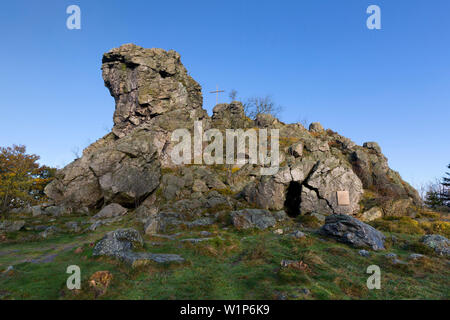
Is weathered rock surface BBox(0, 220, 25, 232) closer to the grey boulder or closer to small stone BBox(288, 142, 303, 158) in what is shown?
the grey boulder

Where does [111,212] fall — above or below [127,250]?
below

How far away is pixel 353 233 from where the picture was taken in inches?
687

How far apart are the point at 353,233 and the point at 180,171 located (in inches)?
1317

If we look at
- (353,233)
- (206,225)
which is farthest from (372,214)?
(206,225)

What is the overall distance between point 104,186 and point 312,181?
32636 millimetres

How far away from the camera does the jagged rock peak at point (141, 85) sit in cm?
5809

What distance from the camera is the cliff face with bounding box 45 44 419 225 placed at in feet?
97.1

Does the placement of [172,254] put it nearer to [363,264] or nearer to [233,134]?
[363,264]

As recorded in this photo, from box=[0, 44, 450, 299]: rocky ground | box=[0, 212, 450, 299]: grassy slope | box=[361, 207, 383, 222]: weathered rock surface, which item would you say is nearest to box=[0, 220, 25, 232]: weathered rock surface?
box=[0, 44, 450, 299]: rocky ground

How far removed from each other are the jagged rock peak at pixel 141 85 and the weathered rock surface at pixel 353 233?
50.4m

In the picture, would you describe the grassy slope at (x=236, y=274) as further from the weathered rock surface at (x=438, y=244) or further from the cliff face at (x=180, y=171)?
the cliff face at (x=180, y=171)

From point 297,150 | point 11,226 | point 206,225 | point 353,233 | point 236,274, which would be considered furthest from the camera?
point 297,150

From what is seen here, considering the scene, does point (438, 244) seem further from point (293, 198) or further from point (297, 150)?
point (297, 150)

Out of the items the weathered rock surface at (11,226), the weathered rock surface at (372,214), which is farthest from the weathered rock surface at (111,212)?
the weathered rock surface at (372,214)
